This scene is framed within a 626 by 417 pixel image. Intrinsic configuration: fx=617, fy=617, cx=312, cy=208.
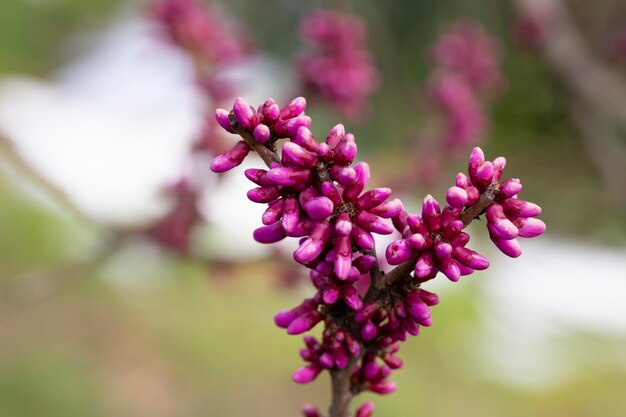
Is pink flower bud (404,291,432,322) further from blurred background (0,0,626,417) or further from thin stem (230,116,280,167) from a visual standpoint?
blurred background (0,0,626,417)

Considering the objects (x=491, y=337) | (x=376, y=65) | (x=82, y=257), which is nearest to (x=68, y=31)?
(x=376, y=65)

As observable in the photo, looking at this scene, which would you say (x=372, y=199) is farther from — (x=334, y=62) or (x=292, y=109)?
(x=334, y=62)

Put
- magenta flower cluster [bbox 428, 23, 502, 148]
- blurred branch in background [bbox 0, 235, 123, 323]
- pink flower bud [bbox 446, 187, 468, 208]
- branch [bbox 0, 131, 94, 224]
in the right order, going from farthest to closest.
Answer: magenta flower cluster [bbox 428, 23, 502, 148] < blurred branch in background [bbox 0, 235, 123, 323] < branch [bbox 0, 131, 94, 224] < pink flower bud [bbox 446, 187, 468, 208]

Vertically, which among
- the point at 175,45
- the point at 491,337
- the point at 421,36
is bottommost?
the point at 175,45

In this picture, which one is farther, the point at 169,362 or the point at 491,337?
the point at 491,337

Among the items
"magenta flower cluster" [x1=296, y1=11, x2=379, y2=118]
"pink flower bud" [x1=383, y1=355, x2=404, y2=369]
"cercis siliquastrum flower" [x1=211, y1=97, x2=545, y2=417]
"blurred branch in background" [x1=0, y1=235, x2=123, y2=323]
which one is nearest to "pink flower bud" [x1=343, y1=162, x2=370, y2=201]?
"cercis siliquastrum flower" [x1=211, y1=97, x2=545, y2=417]

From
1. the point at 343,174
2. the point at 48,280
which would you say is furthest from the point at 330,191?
the point at 48,280

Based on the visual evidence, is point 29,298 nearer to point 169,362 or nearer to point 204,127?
point 204,127
